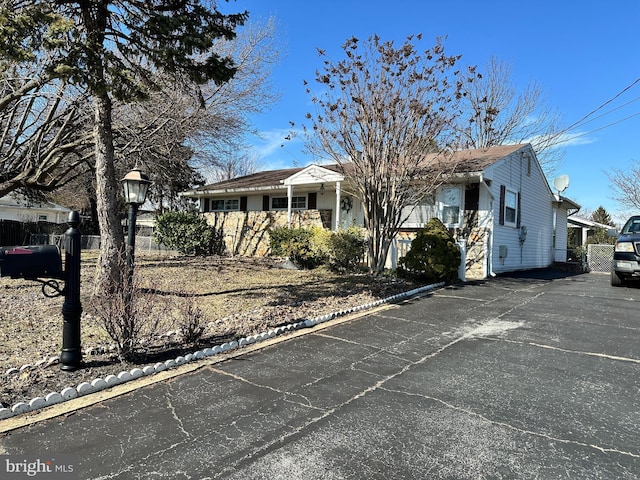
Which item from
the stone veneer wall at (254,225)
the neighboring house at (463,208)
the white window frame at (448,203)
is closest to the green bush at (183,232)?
the stone veneer wall at (254,225)

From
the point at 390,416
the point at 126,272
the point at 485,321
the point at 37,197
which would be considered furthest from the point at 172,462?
the point at 37,197

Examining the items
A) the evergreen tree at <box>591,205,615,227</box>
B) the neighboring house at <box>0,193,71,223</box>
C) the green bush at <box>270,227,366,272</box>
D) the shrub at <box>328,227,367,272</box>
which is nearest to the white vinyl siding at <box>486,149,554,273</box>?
the shrub at <box>328,227,367,272</box>

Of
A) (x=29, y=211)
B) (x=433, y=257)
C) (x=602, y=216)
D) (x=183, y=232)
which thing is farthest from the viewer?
(x=602, y=216)

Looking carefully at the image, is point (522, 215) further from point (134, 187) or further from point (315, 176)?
point (134, 187)

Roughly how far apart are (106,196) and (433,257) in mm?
Result: 7084

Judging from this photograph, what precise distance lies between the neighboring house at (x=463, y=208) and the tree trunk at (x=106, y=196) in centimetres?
647

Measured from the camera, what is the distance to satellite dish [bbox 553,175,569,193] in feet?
53.7

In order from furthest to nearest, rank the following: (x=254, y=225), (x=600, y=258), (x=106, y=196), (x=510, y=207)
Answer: (x=254, y=225) → (x=600, y=258) → (x=510, y=207) → (x=106, y=196)

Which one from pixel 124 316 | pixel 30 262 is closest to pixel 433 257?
pixel 124 316

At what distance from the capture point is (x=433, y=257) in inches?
378

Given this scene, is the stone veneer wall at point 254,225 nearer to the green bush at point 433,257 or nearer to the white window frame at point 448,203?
the white window frame at point 448,203

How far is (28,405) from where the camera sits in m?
3.07

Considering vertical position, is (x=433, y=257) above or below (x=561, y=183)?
below

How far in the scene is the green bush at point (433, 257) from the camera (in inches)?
378
